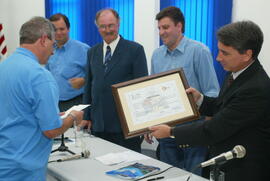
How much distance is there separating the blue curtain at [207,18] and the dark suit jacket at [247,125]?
92.7 inches

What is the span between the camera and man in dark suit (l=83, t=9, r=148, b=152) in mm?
3268

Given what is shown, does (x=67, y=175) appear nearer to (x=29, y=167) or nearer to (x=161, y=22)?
(x=29, y=167)

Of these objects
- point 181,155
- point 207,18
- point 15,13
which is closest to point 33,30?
point 181,155

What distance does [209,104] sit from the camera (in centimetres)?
262

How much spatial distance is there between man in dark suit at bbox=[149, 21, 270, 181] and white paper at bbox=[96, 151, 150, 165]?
772 mm

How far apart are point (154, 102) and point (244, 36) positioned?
85 centimetres

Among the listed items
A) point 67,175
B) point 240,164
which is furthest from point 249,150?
point 67,175

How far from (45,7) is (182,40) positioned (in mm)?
3859

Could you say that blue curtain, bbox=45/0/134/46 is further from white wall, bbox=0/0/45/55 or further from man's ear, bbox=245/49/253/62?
man's ear, bbox=245/49/253/62

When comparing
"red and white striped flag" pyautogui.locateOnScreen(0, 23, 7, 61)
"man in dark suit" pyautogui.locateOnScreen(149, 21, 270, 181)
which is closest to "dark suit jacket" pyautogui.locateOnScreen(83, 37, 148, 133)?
"man in dark suit" pyautogui.locateOnScreen(149, 21, 270, 181)

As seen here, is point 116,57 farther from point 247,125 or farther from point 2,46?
point 2,46

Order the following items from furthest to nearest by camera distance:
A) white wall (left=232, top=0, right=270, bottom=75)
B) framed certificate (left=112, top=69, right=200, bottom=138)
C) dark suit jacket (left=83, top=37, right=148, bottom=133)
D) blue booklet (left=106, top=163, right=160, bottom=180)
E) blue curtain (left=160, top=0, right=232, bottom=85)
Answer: blue curtain (left=160, top=0, right=232, bottom=85) < white wall (left=232, top=0, right=270, bottom=75) < dark suit jacket (left=83, top=37, right=148, bottom=133) < framed certificate (left=112, top=69, right=200, bottom=138) < blue booklet (left=106, top=163, right=160, bottom=180)

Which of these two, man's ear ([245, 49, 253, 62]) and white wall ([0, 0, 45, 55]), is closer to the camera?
man's ear ([245, 49, 253, 62])

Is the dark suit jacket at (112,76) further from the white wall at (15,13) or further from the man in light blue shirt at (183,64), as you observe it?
the white wall at (15,13)
